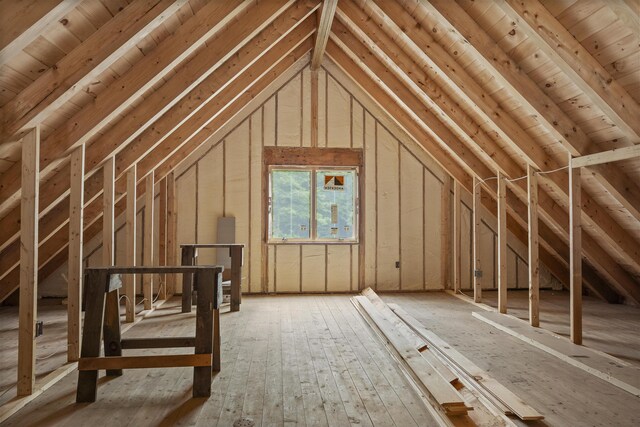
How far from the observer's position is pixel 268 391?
281 centimetres

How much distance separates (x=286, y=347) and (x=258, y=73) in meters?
3.24

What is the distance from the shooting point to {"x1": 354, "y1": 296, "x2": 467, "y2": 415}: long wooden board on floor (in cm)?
244

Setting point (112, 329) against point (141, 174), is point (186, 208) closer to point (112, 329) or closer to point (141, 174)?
point (141, 174)

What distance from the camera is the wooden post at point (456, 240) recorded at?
683cm

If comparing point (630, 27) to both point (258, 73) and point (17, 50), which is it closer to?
point (17, 50)

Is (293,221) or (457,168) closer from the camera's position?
(457,168)

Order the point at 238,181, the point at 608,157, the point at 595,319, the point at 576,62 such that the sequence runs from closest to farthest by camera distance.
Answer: the point at 576,62
the point at 608,157
the point at 595,319
the point at 238,181

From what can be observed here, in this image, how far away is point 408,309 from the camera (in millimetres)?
5664

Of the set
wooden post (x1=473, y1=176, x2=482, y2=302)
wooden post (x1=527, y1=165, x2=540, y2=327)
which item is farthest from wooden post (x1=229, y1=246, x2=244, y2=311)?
wooden post (x1=527, y1=165, x2=540, y2=327)

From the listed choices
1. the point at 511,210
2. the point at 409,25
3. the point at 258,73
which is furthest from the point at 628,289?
the point at 258,73

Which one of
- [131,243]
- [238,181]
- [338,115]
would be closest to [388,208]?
[338,115]

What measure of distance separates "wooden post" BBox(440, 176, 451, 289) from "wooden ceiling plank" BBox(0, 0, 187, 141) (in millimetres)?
5429

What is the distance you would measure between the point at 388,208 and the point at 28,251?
5.37 metres

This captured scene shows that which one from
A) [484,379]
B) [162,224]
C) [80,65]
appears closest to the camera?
[80,65]
